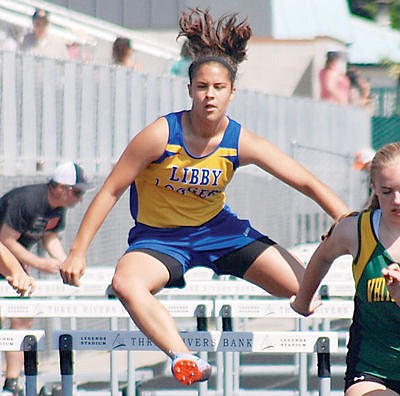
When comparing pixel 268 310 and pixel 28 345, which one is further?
pixel 268 310

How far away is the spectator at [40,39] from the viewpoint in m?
14.4

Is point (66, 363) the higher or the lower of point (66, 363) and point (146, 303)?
the lower

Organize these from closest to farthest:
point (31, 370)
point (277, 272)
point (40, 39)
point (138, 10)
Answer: point (31, 370) < point (277, 272) < point (40, 39) < point (138, 10)

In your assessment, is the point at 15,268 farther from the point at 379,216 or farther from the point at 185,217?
the point at 379,216

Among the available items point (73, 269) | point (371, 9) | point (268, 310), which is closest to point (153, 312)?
point (73, 269)

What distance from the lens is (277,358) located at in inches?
524

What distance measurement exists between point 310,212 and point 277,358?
12.0ft

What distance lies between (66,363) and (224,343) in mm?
714

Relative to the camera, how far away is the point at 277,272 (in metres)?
7.34

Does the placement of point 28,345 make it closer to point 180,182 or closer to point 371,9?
point 180,182

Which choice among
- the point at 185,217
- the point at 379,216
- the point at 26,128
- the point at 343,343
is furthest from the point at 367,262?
the point at 343,343

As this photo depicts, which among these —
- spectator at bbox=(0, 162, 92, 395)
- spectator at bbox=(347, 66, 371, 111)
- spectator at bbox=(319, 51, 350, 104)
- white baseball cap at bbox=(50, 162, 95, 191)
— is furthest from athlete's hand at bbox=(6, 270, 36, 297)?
spectator at bbox=(347, 66, 371, 111)

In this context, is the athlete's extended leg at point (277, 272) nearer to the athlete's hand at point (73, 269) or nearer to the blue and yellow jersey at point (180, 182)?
the blue and yellow jersey at point (180, 182)

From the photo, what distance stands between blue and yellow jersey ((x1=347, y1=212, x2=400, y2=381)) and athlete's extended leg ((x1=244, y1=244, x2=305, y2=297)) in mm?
1354
